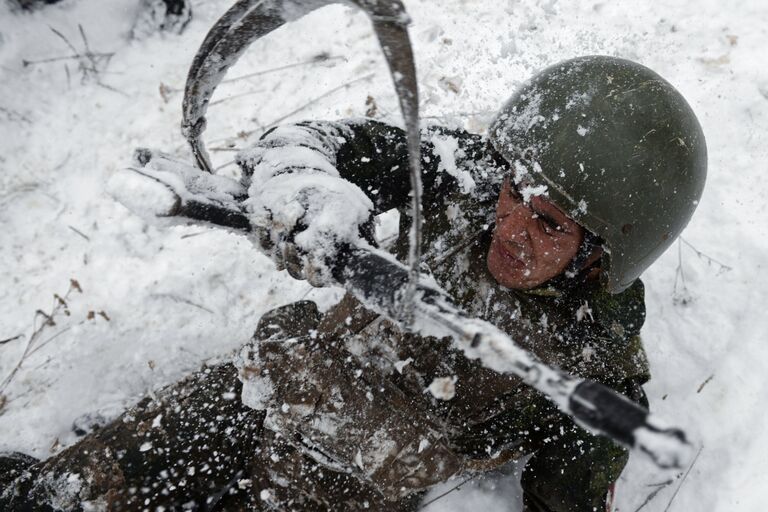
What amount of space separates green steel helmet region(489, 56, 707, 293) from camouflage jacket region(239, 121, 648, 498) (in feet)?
0.78

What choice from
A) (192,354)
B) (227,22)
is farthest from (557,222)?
(192,354)

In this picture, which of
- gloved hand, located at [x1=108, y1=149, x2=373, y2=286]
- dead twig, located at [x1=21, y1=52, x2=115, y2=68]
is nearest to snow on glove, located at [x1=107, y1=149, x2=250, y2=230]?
gloved hand, located at [x1=108, y1=149, x2=373, y2=286]

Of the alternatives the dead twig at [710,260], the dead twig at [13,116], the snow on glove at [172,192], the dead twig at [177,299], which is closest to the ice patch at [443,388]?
the snow on glove at [172,192]

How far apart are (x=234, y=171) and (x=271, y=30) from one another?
2082mm

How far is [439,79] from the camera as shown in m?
3.32

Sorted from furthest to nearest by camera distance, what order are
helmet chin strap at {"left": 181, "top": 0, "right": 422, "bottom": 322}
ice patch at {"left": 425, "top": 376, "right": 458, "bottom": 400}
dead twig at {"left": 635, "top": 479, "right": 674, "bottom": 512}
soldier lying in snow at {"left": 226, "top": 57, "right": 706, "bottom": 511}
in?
1. dead twig at {"left": 635, "top": 479, "right": 674, "bottom": 512}
2. ice patch at {"left": 425, "top": 376, "right": 458, "bottom": 400}
3. soldier lying in snow at {"left": 226, "top": 57, "right": 706, "bottom": 511}
4. helmet chin strap at {"left": 181, "top": 0, "right": 422, "bottom": 322}

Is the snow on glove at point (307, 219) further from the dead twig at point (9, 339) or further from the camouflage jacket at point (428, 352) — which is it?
the dead twig at point (9, 339)

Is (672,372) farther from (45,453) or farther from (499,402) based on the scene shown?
(45,453)

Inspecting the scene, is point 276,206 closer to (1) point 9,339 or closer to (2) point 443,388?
(2) point 443,388

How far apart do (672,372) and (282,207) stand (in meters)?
2.36

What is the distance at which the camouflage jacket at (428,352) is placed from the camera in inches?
67.0

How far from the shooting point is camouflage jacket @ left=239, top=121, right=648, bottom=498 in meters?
1.70

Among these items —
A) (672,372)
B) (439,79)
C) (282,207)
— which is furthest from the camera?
(439,79)

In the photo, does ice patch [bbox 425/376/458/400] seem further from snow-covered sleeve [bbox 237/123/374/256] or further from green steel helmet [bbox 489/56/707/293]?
snow-covered sleeve [bbox 237/123/374/256]
